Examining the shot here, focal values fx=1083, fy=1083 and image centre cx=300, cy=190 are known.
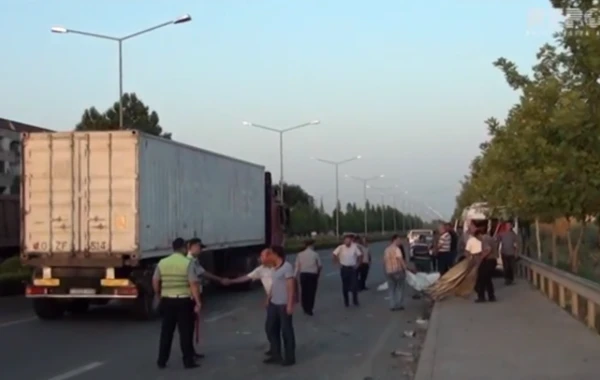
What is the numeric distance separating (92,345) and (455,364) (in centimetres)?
650

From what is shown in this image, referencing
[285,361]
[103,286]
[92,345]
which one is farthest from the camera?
[103,286]

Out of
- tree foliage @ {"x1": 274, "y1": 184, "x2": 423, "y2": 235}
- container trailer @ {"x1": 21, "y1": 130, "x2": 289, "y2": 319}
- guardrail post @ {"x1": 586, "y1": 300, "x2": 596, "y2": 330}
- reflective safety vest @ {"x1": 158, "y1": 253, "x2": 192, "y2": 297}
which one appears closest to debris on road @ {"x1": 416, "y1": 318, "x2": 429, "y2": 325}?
guardrail post @ {"x1": 586, "y1": 300, "x2": 596, "y2": 330}

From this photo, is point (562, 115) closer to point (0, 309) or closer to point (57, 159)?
point (57, 159)

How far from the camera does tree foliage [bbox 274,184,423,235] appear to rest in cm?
10106

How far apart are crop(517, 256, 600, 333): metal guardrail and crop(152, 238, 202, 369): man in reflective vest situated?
5.86 metres

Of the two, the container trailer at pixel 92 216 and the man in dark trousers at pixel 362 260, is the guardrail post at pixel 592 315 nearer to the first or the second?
the container trailer at pixel 92 216

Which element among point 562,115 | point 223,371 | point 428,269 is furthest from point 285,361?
point 428,269

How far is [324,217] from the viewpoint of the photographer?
11919 cm

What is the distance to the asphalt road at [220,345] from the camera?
14031 millimetres

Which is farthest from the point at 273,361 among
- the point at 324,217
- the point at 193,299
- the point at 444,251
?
the point at 324,217

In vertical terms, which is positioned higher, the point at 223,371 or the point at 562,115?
the point at 562,115

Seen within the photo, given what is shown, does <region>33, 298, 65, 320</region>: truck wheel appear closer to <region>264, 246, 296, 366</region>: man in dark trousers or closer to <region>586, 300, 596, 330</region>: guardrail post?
<region>264, 246, 296, 366</region>: man in dark trousers

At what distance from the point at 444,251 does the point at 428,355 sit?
1385 cm

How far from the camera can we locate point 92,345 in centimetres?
1725
